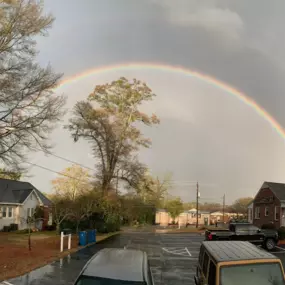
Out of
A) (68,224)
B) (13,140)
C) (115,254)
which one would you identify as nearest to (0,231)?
(68,224)

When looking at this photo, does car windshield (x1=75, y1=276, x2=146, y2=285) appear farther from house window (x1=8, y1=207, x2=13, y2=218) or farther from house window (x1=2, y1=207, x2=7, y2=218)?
house window (x1=8, y1=207, x2=13, y2=218)

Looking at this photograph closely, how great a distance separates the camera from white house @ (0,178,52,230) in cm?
4366

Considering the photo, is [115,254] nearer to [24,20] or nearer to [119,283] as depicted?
[119,283]

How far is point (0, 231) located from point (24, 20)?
1080 inches

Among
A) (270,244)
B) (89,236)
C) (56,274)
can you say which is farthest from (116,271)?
(89,236)

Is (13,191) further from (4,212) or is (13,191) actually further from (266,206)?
(266,206)

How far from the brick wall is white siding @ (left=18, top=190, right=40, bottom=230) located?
93.8 ft

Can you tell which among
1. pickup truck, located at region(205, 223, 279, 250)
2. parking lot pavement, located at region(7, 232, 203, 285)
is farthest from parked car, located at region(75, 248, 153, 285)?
pickup truck, located at region(205, 223, 279, 250)

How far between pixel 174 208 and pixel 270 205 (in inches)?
1627

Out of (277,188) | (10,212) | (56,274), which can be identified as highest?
(277,188)

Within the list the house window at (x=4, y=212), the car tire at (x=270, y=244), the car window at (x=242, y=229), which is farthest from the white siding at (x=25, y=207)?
the car tire at (x=270, y=244)

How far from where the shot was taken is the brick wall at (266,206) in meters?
42.0

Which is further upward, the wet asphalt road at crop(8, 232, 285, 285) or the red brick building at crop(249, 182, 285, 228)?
the red brick building at crop(249, 182, 285, 228)

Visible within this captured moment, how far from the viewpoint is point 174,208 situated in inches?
3278
